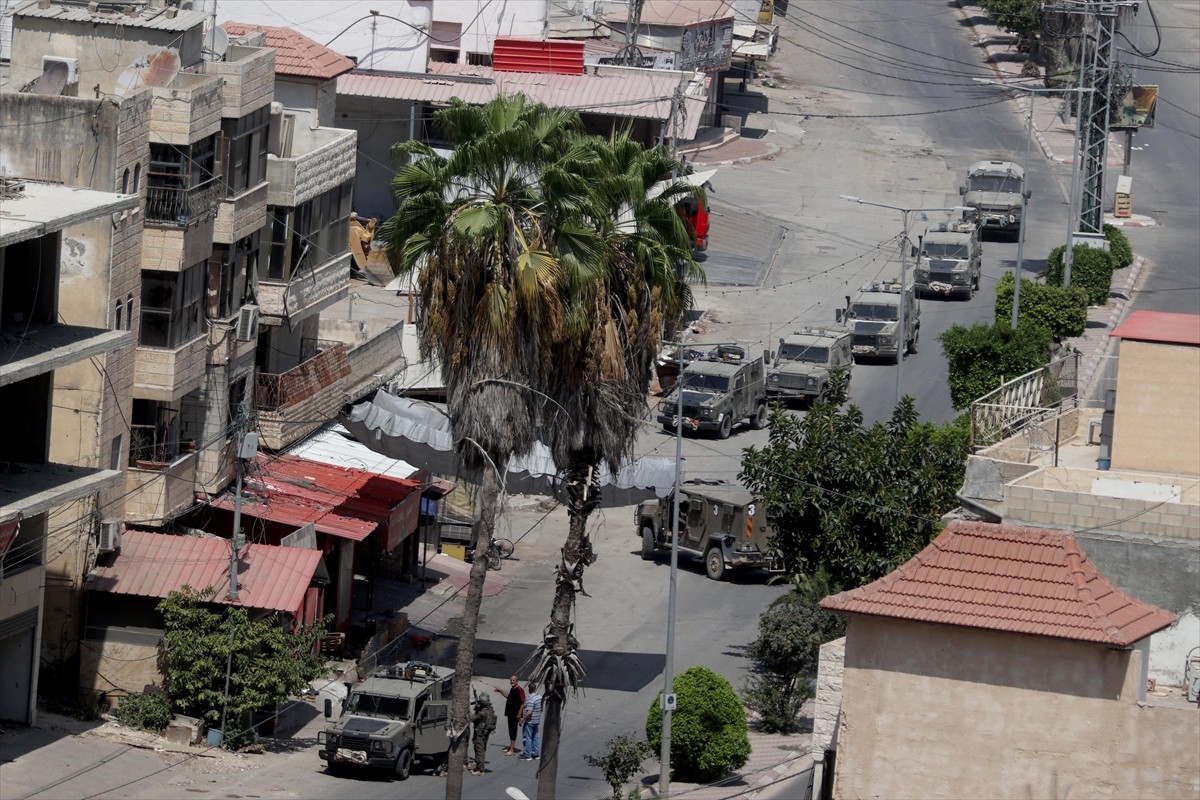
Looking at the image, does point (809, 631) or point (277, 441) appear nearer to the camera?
point (809, 631)

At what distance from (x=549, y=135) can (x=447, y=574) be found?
20185mm

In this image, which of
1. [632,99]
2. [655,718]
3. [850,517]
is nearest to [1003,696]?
[655,718]

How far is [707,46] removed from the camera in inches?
4250

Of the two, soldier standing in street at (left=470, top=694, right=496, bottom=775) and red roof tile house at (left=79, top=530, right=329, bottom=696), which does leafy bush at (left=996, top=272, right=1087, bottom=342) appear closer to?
soldier standing in street at (left=470, top=694, right=496, bottom=775)

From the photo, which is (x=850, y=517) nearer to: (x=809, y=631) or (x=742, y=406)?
(x=809, y=631)

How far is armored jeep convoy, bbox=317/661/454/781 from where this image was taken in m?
41.8

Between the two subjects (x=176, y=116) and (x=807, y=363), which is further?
(x=807, y=363)

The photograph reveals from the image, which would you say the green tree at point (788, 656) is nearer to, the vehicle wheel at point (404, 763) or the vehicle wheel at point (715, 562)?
the vehicle wheel at point (404, 763)

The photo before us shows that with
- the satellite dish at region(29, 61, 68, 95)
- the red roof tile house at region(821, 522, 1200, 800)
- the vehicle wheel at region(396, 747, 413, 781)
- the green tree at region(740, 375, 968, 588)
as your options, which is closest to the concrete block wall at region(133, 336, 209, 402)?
the satellite dish at region(29, 61, 68, 95)

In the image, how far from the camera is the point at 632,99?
8806cm

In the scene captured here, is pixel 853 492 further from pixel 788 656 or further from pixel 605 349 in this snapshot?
pixel 605 349

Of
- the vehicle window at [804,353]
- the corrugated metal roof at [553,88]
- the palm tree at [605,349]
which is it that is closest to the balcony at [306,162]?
the palm tree at [605,349]

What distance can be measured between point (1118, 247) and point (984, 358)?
69.5ft

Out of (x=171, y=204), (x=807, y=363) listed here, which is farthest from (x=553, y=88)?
(x=171, y=204)
